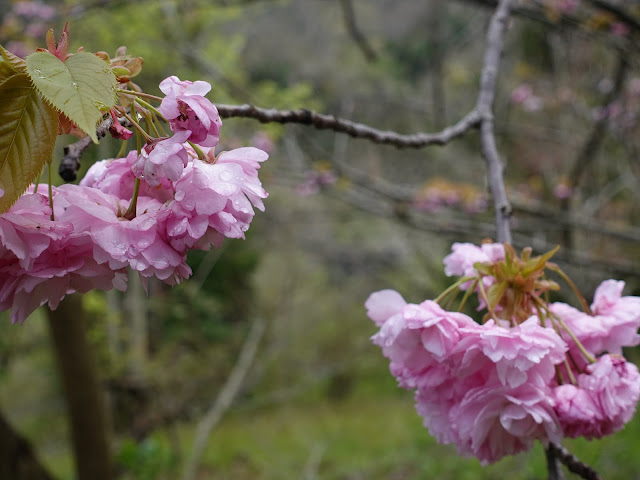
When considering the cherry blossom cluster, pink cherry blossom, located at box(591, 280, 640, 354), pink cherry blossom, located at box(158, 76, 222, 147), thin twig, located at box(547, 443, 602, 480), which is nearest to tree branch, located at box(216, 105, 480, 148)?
pink cherry blossom, located at box(158, 76, 222, 147)

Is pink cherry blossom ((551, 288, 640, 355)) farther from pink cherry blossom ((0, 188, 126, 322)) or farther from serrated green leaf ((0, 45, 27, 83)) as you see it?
serrated green leaf ((0, 45, 27, 83))

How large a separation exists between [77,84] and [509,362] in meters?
0.51

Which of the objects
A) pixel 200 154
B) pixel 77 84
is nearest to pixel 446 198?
pixel 200 154

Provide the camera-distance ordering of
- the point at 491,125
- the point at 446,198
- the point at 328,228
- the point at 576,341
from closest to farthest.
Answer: the point at 576,341, the point at 491,125, the point at 446,198, the point at 328,228

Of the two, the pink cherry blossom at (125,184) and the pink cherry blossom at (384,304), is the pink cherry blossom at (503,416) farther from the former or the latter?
the pink cherry blossom at (125,184)

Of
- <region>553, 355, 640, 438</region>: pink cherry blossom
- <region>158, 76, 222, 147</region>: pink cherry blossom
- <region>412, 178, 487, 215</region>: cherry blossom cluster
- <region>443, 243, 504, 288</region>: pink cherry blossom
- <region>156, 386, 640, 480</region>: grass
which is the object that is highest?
<region>158, 76, 222, 147</region>: pink cherry blossom

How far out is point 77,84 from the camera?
0.41 m

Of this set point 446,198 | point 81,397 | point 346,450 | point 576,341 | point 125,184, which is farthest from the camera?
point 346,450

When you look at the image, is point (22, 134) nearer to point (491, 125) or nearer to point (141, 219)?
point (141, 219)

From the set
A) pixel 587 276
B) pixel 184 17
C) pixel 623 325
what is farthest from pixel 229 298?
pixel 623 325

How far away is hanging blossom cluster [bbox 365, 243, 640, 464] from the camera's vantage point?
22.8 inches

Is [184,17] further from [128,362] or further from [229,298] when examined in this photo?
[229,298]

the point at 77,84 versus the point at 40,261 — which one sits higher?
the point at 77,84

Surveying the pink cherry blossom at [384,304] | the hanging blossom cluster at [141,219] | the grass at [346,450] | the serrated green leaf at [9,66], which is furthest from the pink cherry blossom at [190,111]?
the grass at [346,450]
